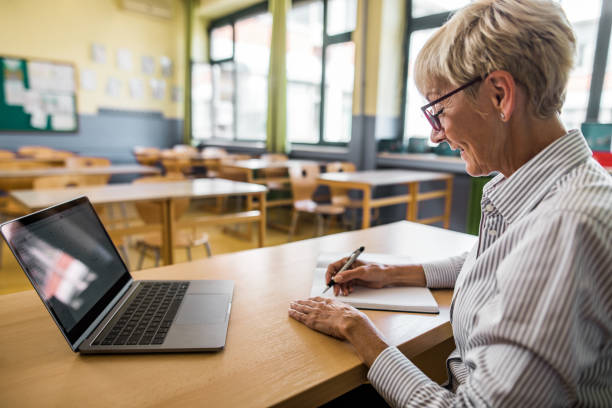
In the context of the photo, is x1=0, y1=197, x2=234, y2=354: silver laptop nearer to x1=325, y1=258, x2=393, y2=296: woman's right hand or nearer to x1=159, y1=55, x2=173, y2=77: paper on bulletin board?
x1=325, y1=258, x2=393, y2=296: woman's right hand

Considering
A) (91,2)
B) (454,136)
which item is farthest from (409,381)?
(91,2)

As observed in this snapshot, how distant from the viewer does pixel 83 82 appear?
256 inches

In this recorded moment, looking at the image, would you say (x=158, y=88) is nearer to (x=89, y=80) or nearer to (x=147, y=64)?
(x=147, y=64)

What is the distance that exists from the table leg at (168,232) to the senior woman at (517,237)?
5.99 feet

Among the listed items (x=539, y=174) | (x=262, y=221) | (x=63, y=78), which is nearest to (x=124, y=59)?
(x=63, y=78)

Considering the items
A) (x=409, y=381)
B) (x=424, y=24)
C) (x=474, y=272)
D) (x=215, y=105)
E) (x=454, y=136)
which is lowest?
(x=409, y=381)

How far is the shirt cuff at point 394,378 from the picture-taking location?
2.17 feet

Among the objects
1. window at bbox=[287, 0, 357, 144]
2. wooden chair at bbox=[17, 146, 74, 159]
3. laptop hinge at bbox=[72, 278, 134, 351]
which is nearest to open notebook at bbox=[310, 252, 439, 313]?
laptop hinge at bbox=[72, 278, 134, 351]

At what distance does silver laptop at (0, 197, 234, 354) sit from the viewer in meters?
0.67

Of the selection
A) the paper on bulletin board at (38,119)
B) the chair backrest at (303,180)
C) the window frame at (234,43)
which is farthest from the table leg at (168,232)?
the paper on bulletin board at (38,119)

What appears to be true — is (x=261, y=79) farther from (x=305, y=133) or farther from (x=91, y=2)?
(x=91, y=2)

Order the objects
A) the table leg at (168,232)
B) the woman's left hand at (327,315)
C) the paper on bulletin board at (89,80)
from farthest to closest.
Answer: the paper on bulletin board at (89,80) → the table leg at (168,232) → the woman's left hand at (327,315)

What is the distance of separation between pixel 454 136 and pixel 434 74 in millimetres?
126

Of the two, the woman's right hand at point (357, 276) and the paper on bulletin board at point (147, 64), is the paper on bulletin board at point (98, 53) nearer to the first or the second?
the paper on bulletin board at point (147, 64)
